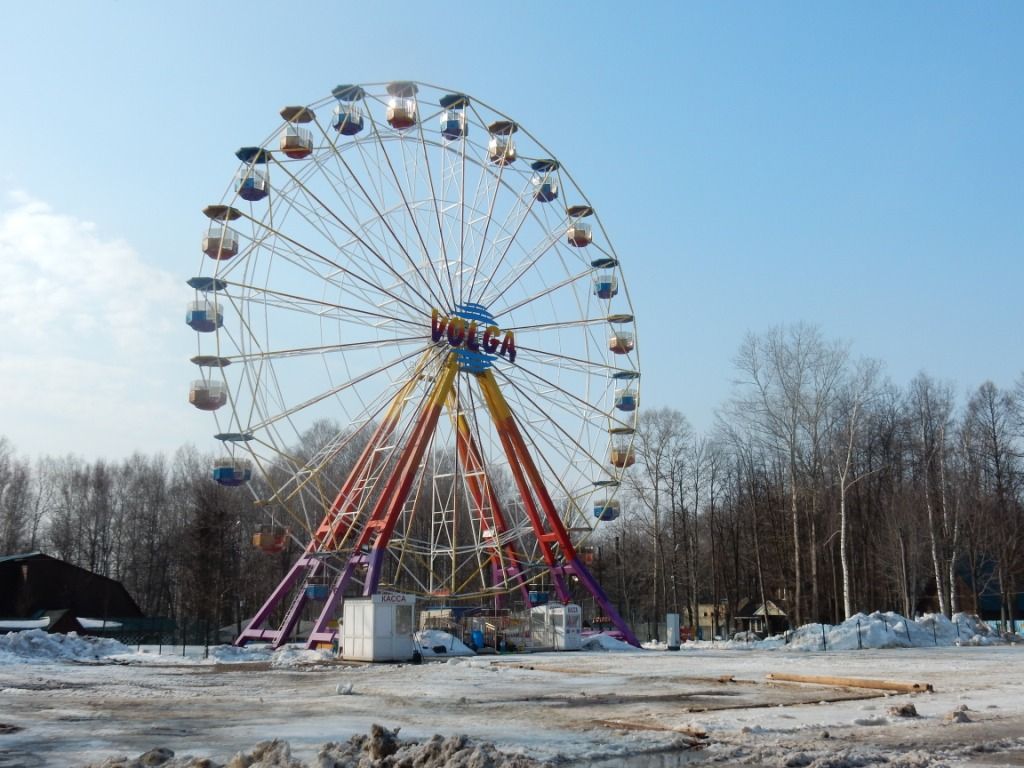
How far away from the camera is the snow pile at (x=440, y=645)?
1378 inches

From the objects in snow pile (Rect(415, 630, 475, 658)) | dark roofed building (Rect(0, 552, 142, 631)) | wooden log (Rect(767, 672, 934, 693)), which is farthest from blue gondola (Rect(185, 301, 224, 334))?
dark roofed building (Rect(0, 552, 142, 631))

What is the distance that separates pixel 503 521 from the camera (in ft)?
134

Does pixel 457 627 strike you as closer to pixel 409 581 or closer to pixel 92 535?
pixel 409 581

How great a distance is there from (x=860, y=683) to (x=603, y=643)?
23168 mm

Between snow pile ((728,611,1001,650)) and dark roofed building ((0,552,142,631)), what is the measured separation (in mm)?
37293

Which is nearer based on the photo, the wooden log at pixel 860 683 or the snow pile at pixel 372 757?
the snow pile at pixel 372 757

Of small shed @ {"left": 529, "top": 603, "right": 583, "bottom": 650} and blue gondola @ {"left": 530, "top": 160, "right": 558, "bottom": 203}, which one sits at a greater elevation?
blue gondola @ {"left": 530, "top": 160, "right": 558, "bottom": 203}

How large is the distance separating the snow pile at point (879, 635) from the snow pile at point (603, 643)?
491cm

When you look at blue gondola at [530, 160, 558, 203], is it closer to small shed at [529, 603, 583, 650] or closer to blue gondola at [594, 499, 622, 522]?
blue gondola at [594, 499, 622, 522]

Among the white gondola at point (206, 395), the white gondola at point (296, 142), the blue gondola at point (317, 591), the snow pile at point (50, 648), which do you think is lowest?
the snow pile at point (50, 648)

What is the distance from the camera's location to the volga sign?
1433 inches

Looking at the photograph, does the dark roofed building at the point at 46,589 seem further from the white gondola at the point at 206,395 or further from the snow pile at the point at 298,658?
the white gondola at the point at 206,395

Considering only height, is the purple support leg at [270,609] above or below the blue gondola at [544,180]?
below

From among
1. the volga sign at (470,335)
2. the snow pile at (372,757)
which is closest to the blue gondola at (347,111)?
the volga sign at (470,335)
